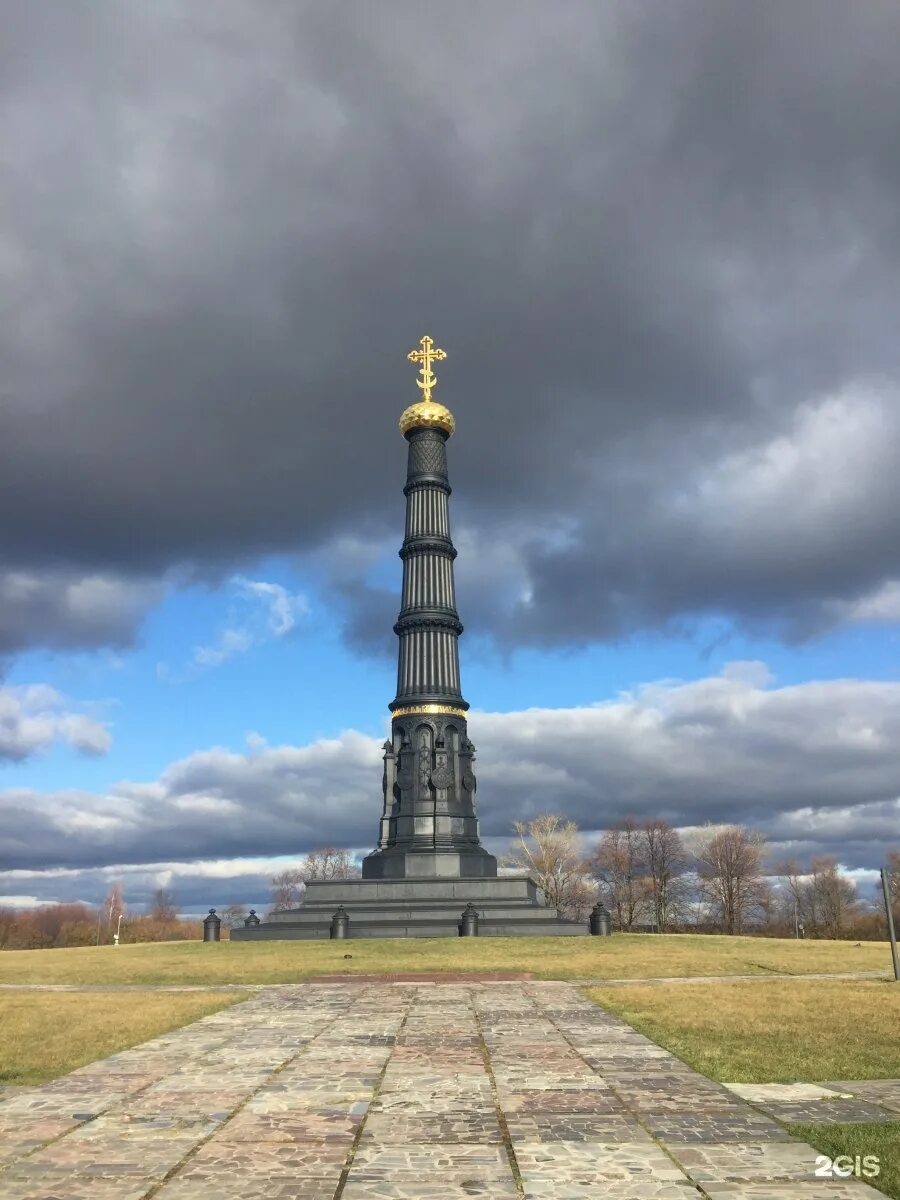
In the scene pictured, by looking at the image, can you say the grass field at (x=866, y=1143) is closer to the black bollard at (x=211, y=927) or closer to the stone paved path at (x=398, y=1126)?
the stone paved path at (x=398, y=1126)

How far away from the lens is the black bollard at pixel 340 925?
30.6 m

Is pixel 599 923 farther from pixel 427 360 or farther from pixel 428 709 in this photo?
pixel 427 360

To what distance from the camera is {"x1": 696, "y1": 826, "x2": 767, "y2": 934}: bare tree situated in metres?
71.3

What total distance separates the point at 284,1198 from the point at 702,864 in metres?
74.9

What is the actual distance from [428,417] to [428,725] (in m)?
16.2

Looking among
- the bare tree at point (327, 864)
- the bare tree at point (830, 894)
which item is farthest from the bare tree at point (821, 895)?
the bare tree at point (327, 864)

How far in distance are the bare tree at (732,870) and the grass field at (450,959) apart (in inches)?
1603

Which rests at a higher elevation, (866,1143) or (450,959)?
(866,1143)

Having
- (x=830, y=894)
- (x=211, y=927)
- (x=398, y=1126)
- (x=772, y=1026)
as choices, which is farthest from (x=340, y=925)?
(x=830, y=894)

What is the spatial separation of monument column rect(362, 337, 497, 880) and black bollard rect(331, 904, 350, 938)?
5.08 meters

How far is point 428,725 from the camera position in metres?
38.9

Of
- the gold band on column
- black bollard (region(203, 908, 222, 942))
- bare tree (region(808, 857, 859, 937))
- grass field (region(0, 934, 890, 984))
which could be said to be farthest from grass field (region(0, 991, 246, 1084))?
bare tree (region(808, 857, 859, 937))

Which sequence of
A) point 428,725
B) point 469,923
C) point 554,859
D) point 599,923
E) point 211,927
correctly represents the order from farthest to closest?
point 554,859 → point 428,725 → point 211,927 → point 599,923 → point 469,923

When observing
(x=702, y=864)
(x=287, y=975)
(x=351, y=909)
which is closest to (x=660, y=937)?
(x=351, y=909)
